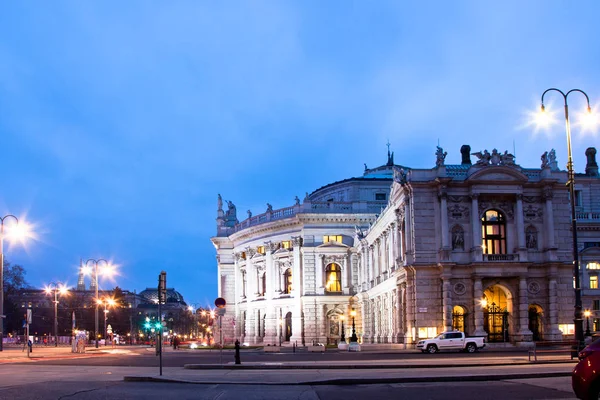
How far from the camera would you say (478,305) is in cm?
5253

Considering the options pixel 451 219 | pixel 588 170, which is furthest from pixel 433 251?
pixel 588 170

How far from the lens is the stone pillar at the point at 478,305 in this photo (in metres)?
51.9

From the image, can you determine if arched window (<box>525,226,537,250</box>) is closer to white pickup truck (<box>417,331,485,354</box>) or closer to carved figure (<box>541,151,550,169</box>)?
carved figure (<box>541,151,550,169</box>)

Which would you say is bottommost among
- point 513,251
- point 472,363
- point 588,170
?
point 472,363

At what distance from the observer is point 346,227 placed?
86625 millimetres

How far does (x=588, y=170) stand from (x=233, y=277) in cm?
4927

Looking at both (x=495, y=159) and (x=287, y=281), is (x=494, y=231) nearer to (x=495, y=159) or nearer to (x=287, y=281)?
(x=495, y=159)

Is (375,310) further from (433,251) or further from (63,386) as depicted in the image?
(63,386)


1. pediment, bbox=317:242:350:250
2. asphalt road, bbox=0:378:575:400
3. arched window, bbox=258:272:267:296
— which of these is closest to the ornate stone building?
pediment, bbox=317:242:350:250

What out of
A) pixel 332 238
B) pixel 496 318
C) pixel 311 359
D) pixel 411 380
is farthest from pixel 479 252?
pixel 332 238

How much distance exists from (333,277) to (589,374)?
246ft

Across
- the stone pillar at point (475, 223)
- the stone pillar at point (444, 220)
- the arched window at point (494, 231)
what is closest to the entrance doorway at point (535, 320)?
the arched window at point (494, 231)

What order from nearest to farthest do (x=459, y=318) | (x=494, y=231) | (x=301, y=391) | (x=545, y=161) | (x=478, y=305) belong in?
(x=301, y=391), (x=478, y=305), (x=459, y=318), (x=494, y=231), (x=545, y=161)

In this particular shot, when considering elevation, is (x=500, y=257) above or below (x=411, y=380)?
above
